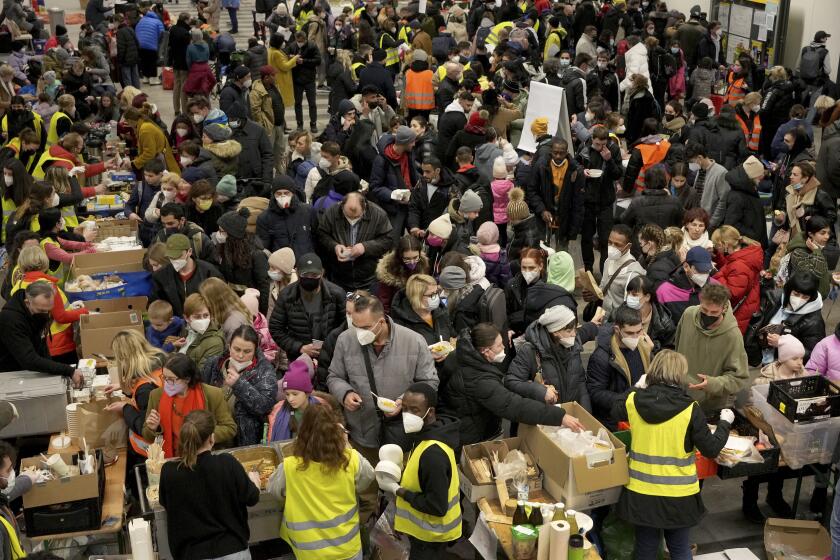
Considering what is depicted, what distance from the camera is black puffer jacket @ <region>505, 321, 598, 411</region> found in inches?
260

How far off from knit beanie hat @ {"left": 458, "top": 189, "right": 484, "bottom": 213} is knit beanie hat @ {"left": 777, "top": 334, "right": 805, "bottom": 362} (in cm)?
303

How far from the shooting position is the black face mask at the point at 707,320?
22.5 feet

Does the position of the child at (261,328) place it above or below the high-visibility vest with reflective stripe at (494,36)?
below

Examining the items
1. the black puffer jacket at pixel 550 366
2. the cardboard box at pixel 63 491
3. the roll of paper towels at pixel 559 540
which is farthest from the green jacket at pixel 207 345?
the roll of paper towels at pixel 559 540

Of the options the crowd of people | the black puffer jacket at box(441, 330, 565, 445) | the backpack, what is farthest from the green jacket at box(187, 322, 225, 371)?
the backpack

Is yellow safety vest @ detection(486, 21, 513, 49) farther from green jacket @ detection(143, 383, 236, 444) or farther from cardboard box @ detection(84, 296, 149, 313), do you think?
green jacket @ detection(143, 383, 236, 444)

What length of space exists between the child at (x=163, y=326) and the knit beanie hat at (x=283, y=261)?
0.85m

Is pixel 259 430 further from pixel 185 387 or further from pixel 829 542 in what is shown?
pixel 829 542

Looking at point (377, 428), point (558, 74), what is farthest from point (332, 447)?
point (558, 74)

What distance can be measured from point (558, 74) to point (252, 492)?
10014 millimetres

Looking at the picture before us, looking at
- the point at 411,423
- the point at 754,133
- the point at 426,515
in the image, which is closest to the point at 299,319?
the point at 411,423

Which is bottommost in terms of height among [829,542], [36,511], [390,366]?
[829,542]

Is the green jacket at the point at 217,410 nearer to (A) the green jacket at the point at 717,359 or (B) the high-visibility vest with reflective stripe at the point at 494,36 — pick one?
(A) the green jacket at the point at 717,359

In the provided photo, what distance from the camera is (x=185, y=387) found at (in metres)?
6.25
